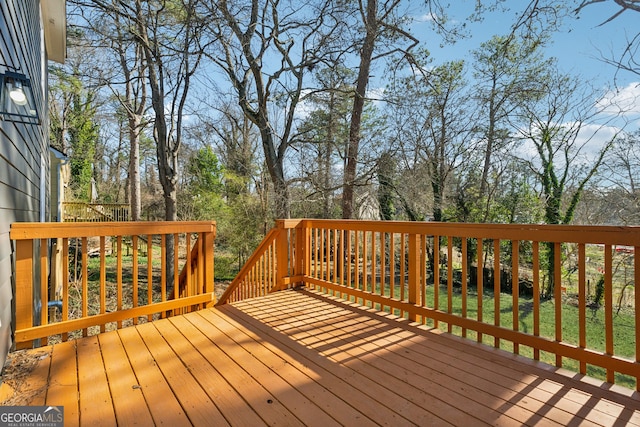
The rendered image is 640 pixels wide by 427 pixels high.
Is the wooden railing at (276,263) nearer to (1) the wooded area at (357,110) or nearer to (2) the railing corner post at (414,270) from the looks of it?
(2) the railing corner post at (414,270)

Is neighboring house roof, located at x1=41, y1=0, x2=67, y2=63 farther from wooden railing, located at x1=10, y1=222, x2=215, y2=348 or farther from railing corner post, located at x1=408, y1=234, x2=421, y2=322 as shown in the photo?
railing corner post, located at x1=408, y1=234, x2=421, y2=322

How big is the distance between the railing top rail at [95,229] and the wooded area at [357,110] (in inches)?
207

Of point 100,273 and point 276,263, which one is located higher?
point 100,273

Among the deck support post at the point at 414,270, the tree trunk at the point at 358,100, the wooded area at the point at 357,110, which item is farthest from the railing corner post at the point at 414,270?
the wooded area at the point at 357,110

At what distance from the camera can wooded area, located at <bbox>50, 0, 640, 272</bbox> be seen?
788cm

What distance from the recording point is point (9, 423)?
1.58m


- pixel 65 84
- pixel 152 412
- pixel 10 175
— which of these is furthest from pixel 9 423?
pixel 65 84

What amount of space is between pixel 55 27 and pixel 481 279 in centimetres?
796

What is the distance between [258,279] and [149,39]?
7396 millimetres

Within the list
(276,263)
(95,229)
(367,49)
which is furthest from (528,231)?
(367,49)

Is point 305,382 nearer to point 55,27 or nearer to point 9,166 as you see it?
point 9,166

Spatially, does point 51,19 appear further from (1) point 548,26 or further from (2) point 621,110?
Result: (2) point 621,110

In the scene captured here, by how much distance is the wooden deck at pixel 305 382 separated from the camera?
1638 mm

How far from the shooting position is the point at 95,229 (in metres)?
2.55
